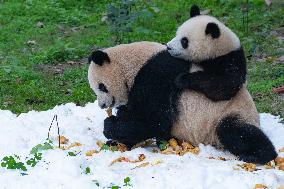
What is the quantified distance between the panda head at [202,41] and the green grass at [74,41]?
2304mm

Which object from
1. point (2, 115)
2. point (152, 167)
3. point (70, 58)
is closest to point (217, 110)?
point (152, 167)

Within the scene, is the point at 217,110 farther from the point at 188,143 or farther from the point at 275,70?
the point at 275,70

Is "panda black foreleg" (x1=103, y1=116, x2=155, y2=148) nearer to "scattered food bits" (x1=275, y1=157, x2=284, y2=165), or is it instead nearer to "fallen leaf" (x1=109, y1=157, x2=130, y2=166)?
"fallen leaf" (x1=109, y1=157, x2=130, y2=166)

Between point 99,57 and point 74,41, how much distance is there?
592 centimetres

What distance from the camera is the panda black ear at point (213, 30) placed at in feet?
21.4

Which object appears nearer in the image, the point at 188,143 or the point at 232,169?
the point at 232,169

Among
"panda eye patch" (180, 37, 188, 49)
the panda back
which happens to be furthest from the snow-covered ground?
"panda eye patch" (180, 37, 188, 49)

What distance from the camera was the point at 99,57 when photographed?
6.81 m

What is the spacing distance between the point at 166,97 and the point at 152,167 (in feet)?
3.33

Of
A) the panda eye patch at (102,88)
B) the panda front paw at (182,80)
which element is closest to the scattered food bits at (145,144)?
the panda eye patch at (102,88)

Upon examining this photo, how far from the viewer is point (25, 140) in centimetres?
716

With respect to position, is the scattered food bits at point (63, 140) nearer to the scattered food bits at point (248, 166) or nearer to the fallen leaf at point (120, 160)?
the fallen leaf at point (120, 160)

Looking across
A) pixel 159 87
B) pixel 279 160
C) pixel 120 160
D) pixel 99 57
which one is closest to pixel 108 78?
pixel 99 57

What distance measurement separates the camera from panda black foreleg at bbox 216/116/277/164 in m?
6.39
